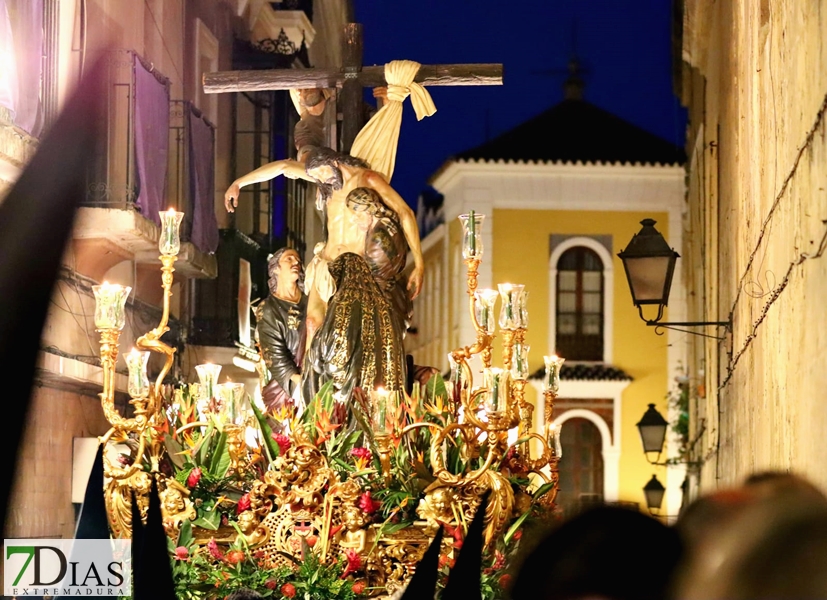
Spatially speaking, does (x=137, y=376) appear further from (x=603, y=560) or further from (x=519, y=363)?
(x=603, y=560)

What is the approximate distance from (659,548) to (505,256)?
2750cm

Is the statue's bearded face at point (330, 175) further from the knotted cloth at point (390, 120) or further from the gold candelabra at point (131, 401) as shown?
the gold candelabra at point (131, 401)

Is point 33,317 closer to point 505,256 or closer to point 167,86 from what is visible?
point 167,86

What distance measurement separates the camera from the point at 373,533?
262 inches

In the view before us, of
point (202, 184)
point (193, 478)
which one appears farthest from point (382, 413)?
point (202, 184)

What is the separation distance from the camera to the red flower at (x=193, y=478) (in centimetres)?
689

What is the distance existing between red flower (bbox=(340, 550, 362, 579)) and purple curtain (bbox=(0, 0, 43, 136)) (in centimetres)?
429

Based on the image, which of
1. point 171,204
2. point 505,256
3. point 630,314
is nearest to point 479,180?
point 505,256

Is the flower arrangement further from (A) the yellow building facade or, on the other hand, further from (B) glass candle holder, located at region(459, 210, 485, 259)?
(A) the yellow building facade

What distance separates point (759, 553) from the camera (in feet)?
2.89

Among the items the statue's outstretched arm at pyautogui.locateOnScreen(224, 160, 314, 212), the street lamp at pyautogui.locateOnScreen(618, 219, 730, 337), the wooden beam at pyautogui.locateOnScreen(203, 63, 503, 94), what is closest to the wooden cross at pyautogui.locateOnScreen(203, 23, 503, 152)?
the wooden beam at pyautogui.locateOnScreen(203, 63, 503, 94)

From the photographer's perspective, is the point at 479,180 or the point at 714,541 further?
the point at 479,180

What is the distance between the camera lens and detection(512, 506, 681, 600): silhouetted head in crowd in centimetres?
94

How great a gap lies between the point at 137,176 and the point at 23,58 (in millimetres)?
2980
